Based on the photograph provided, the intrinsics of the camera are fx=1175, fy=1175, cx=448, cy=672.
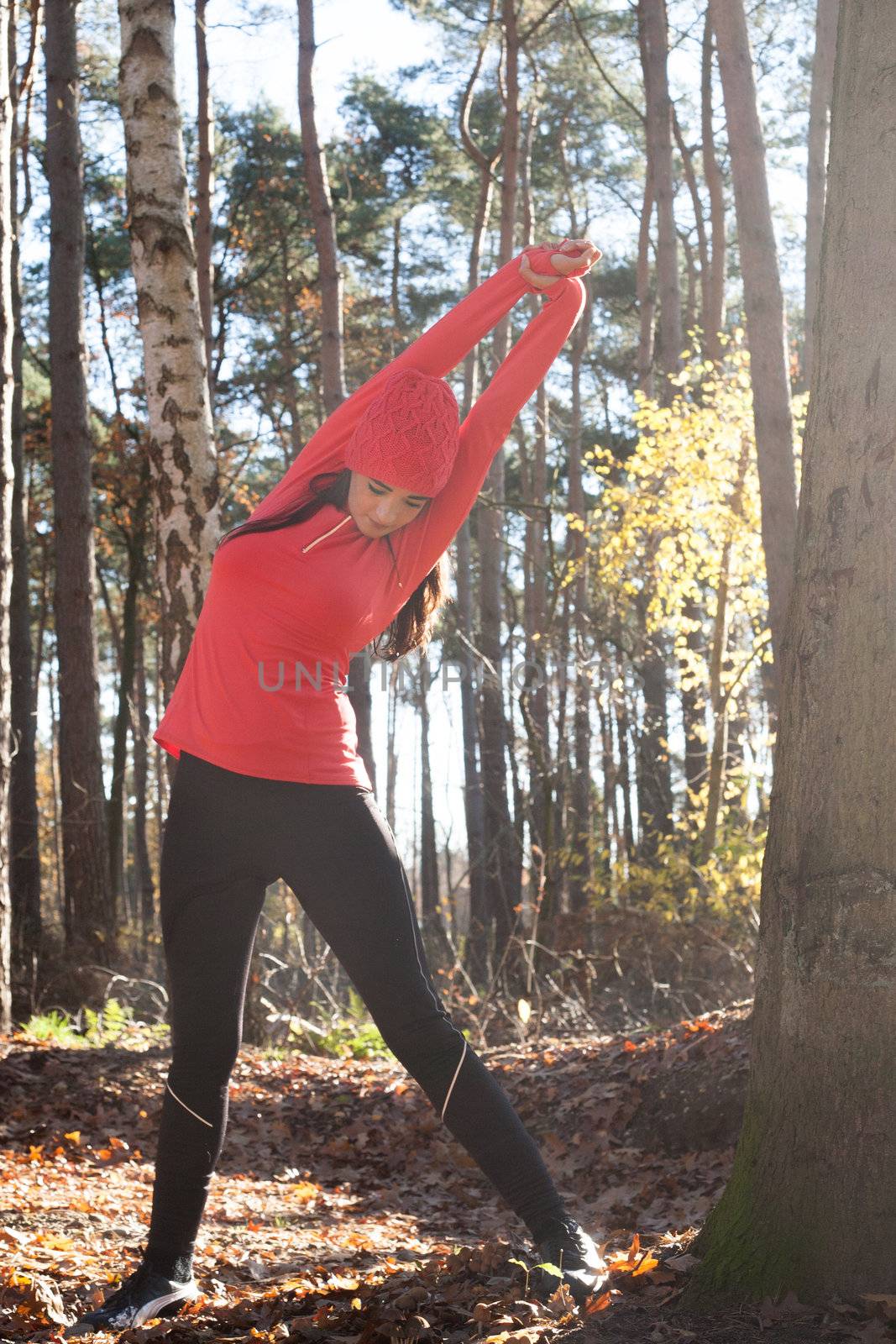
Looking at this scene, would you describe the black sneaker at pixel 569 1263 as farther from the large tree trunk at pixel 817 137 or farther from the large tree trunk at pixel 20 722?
the large tree trunk at pixel 20 722

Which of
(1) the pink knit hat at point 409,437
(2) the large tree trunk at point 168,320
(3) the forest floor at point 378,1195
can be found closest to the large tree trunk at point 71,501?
(3) the forest floor at point 378,1195

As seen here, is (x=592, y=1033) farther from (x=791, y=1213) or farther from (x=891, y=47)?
(x=891, y=47)

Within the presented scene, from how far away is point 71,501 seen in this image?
11.8m

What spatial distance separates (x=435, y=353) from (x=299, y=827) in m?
1.20

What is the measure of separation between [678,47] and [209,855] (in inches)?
674

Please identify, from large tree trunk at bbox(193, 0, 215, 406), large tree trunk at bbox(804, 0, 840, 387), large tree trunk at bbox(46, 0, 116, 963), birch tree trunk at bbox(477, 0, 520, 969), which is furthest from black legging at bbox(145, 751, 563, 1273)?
birch tree trunk at bbox(477, 0, 520, 969)

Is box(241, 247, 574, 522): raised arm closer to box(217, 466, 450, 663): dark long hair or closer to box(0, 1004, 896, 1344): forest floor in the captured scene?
box(217, 466, 450, 663): dark long hair

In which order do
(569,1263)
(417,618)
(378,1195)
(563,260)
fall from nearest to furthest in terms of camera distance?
(569,1263) → (563,260) → (417,618) → (378,1195)

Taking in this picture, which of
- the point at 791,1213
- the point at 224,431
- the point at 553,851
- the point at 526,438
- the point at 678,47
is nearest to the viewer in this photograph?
the point at 791,1213

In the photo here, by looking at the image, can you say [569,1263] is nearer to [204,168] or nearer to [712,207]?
[204,168]

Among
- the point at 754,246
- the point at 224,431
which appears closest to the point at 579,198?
the point at 224,431

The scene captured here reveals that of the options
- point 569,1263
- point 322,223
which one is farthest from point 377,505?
point 322,223

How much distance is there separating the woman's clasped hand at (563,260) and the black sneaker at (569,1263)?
2.18 meters

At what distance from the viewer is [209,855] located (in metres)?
2.62
